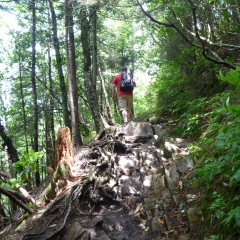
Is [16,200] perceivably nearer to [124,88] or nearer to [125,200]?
[125,200]

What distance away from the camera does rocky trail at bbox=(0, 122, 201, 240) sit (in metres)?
3.97

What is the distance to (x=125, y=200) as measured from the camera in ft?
16.1

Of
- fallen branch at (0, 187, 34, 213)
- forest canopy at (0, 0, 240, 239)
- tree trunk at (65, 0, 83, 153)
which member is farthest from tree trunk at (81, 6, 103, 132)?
fallen branch at (0, 187, 34, 213)

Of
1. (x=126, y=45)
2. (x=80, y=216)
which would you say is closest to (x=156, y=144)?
(x=80, y=216)

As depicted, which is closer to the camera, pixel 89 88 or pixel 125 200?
pixel 125 200

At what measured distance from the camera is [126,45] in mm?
19016

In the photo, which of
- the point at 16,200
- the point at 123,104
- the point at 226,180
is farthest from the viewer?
the point at 123,104

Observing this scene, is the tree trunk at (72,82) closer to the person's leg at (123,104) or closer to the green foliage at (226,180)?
the person's leg at (123,104)

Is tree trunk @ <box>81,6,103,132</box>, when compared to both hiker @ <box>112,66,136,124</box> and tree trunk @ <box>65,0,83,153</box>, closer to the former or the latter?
tree trunk @ <box>65,0,83,153</box>

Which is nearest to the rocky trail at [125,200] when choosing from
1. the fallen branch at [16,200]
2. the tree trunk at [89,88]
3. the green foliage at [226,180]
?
the fallen branch at [16,200]

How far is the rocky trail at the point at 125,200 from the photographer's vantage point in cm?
397

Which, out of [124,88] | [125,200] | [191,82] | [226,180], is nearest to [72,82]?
[124,88]

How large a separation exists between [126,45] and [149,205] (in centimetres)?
1618

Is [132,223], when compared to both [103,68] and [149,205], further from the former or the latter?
[103,68]
